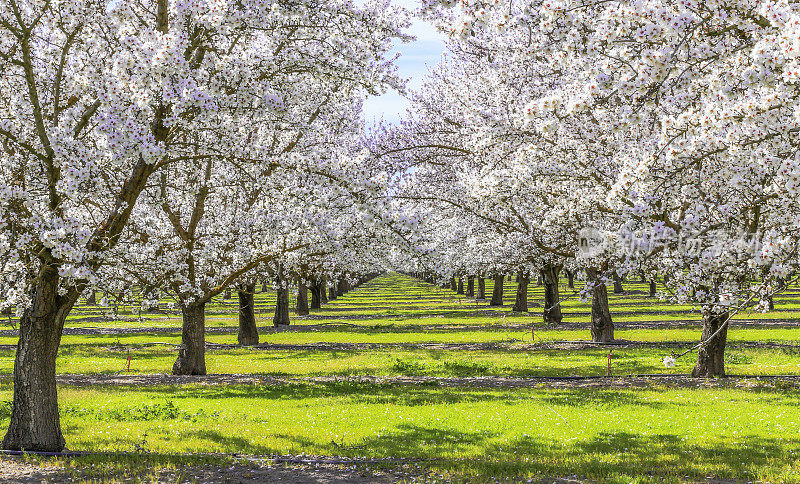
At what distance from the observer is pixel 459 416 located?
16547 mm

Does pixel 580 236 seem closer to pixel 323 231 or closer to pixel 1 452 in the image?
pixel 323 231

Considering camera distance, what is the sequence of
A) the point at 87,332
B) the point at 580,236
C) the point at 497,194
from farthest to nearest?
1. the point at 87,332
2. the point at 580,236
3. the point at 497,194

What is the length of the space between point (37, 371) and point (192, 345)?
39.5 ft

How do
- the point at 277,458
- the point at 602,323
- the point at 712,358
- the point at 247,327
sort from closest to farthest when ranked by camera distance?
the point at 277,458 < the point at 712,358 < the point at 602,323 < the point at 247,327

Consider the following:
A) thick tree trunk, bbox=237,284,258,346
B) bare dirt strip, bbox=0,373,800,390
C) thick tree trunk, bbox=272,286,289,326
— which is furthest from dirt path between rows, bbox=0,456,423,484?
thick tree trunk, bbox=272,286,289,326

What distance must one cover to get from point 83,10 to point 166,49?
9.92ft

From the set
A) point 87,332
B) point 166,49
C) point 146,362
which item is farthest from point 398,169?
point 87,332

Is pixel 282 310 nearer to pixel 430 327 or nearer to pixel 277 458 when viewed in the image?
pixel 430 327

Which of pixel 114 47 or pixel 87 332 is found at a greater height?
pixel 114 47

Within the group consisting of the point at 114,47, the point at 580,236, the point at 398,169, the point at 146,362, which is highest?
the point at 114,47

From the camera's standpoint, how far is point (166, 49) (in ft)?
32.9

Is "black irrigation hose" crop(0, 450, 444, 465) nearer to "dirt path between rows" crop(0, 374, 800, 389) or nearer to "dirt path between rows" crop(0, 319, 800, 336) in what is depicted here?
"dirt path between rows" crop(0, 374, 800, 389)

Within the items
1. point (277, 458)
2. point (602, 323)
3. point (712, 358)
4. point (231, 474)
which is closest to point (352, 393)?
point (277, 458)

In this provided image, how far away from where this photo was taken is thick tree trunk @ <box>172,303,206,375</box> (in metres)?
24.5
